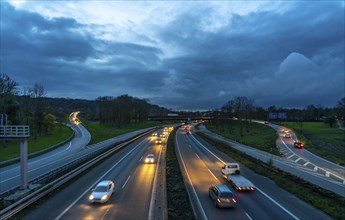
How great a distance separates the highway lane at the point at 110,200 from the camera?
23.0 meters

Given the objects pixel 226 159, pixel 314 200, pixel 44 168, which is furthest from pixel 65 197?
pixel 226 159

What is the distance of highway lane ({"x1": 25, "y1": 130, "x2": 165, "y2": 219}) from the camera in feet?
75.6

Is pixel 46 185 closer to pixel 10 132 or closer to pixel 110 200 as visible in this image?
pixel 10 132

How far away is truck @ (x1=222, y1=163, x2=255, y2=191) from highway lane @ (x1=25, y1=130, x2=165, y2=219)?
7.94 m

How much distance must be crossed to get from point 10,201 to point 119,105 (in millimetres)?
143459

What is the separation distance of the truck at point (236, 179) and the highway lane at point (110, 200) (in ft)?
26.0

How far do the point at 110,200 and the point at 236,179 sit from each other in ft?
42.4

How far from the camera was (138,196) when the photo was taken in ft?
94.0

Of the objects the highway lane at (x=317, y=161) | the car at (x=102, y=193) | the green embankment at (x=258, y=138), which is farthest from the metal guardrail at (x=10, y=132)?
the green embankment at (x=258, y=138)

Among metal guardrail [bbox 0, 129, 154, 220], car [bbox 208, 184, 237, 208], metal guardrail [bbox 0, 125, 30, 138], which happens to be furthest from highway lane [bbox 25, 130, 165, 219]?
metal guardrail [bbox 0, 125, 30, 138]

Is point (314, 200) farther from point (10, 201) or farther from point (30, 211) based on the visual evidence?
point (10, 201)

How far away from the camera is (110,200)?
27266 millimetres

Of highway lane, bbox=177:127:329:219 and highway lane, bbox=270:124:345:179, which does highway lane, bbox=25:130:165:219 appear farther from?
highway lane, bbox=270:124:345:179

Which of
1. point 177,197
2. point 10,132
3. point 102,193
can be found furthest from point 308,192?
point 10,132
